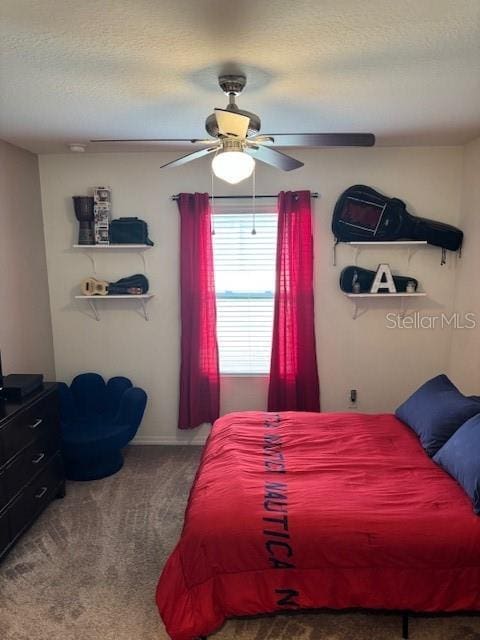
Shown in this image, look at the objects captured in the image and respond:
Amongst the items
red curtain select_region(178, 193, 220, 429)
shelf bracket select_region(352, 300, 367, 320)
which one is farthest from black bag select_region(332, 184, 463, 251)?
red curtain select_region(178, 193, 220, 429)

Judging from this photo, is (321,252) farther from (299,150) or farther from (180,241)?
(180,241)

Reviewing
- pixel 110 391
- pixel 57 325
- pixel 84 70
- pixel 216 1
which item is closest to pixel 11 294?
pixel 57 325

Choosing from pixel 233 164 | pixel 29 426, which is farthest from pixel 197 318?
pixel 233 164

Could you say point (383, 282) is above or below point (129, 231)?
below

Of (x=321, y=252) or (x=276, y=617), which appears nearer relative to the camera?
(x=276, y=617)

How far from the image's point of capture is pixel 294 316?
143 inches

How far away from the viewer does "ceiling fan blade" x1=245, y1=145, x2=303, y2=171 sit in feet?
6.86

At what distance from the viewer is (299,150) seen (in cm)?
349

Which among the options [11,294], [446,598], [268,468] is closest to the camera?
[446,598]

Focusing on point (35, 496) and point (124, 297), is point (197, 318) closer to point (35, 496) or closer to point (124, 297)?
point (124, 297)

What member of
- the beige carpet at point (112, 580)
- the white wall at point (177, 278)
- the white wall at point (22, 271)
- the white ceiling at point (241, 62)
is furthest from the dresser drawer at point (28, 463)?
the white ceiling at point (241, 62)

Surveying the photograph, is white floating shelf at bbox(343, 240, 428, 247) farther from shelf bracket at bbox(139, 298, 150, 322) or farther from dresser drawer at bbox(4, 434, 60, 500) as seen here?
dresser drawer at bbox(4, 434, 60, 500)

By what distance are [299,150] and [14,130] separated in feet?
6.89

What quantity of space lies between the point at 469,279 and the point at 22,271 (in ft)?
11.7
